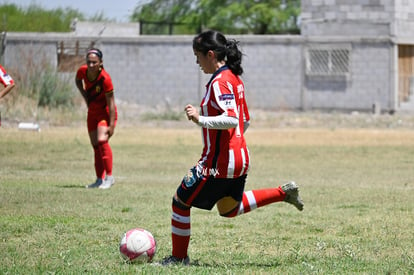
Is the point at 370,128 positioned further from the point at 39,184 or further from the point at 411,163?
the point at 39,184

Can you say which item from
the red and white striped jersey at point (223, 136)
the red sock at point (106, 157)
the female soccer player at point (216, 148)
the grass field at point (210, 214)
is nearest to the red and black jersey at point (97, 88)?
the red sock at point (106, 157)

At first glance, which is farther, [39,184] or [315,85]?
[315,85]

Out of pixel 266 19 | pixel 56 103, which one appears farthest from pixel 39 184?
pixel 266 19

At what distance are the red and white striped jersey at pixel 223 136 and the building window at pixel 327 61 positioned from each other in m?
27.4

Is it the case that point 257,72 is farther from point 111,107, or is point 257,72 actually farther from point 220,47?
point 220,47

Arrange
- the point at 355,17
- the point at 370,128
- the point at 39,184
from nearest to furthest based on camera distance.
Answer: the point at 39,184 → the point at 370,128 → the point at 355,17

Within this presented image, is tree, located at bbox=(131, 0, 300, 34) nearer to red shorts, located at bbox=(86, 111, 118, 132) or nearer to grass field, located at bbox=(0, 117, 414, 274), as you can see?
grass field, located at bbox=(0, 117, 414, 274)

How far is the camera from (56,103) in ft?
90.2

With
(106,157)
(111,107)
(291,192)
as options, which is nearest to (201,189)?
(291,192)

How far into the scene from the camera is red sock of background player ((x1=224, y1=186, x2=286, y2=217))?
7.27 meters

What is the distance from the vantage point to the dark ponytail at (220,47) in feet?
23.4

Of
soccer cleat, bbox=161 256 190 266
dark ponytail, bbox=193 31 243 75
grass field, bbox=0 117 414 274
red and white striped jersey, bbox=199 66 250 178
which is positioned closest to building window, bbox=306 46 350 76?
grass field, bbox=0 117 414 274

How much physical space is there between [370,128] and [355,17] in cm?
825

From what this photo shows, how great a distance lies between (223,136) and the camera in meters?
7.02
